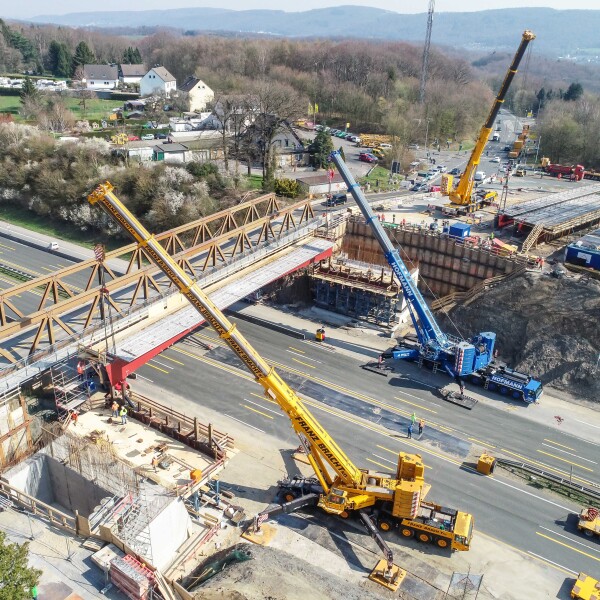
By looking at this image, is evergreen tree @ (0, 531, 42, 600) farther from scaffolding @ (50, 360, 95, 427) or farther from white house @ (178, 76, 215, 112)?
white house @ (178, 76, 215, 112)

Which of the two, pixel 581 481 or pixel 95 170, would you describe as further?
pixel 95 170

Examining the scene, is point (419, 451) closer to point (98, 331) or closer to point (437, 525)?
point (437, 525)

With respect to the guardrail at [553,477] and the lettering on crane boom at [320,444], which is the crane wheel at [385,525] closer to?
the lettering on crane boom at [320,444]

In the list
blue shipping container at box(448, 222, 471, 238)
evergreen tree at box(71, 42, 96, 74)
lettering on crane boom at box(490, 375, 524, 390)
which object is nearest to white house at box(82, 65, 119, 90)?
evergreen tree at box(71, 42, 96, 74)

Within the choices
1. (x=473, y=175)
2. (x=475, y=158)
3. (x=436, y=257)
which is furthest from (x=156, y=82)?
(x=436, y=257)

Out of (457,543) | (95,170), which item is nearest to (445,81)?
(95,170)

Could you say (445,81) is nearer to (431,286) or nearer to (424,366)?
(431,286)

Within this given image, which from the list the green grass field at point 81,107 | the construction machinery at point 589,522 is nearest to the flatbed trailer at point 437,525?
the construction machinery at point 589,522
